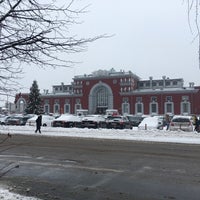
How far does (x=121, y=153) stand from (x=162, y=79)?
85.1 metres

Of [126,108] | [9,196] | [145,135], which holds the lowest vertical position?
[9,196]

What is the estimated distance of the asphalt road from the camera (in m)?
7.96

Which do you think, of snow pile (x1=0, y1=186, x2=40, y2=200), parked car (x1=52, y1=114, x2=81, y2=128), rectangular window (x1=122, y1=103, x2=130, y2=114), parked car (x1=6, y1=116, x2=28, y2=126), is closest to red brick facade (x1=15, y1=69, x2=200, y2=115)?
rectangular window (x1=122, y1=103, x2=130, y2=114)

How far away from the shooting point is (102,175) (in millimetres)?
9867

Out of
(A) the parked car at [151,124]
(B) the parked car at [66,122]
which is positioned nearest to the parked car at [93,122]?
(B) the parked car at [66,122]

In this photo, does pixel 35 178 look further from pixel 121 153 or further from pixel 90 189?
pixel 121 153

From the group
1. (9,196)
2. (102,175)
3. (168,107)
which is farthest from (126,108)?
(9,196)

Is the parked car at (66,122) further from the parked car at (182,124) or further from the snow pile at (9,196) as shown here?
the snow pile at (9,196)

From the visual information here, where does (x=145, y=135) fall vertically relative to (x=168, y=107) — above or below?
below

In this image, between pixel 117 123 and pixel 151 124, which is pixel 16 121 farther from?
pixel 151 124

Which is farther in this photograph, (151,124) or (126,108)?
(126,108)

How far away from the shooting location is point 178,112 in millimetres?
88688

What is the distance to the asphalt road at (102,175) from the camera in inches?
313

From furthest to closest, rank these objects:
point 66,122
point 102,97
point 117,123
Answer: point 102,97, point 66,122, point 117,123
